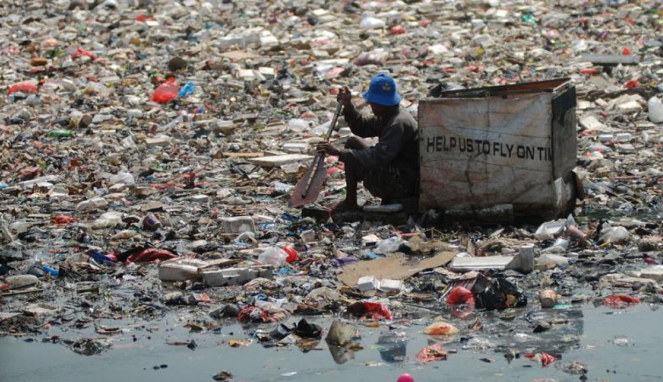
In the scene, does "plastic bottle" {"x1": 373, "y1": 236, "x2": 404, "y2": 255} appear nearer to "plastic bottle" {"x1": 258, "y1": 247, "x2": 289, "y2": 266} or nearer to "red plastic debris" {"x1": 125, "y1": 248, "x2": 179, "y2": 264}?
"plastic bottle" {"x1": 258, "y1": 247, "x2": 289, "y2": 266}

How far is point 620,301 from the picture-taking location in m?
5.67

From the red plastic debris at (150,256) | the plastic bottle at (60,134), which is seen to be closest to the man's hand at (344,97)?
the red plastic debris at (150,256)

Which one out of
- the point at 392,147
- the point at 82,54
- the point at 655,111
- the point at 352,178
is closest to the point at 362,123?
the point at 352,178

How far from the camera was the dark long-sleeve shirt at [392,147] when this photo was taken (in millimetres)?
7156

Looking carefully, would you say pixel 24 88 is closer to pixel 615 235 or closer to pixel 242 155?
pixel 242 155

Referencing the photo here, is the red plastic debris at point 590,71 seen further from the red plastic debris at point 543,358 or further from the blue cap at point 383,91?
the red plastic debris at point 543,358

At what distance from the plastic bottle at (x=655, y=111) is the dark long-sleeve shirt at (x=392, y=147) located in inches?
154

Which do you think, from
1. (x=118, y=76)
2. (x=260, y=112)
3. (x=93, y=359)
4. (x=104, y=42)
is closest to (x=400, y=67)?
(x=260, y=112)

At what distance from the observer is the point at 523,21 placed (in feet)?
51.0

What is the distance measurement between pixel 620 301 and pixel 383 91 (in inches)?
88.5

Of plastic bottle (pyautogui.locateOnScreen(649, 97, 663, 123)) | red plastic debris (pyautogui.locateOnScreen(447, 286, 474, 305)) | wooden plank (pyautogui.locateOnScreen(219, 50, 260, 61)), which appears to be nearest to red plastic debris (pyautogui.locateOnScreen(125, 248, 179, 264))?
red plastic debris (pyautogui.locateOnScreen(447, 286, 474, 305))

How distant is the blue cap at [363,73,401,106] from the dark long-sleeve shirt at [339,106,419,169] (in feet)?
0.28

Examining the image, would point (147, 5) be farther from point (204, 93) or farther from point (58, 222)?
point (58, 222)

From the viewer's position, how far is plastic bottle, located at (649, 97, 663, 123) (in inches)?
411
